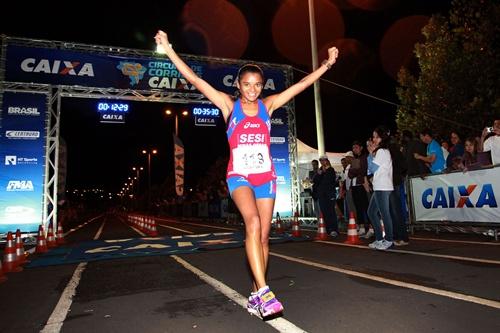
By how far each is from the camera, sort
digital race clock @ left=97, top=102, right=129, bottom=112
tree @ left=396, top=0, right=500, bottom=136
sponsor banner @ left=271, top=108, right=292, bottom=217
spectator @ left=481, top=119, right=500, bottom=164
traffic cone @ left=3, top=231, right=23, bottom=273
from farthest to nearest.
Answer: sponsor banner @ left=271, top=108, right=292, bottom=217 → tree @ left=396, top=0, right=500, bottom=136 → digital race clock @ left=97, top=102, right=129, bottom=112 → spectator @ left=481, top=119, right=500, bottom=164 → traffic cone @ left=3, top=231, right=23, bottom=273

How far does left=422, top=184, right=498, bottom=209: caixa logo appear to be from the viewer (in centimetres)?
785

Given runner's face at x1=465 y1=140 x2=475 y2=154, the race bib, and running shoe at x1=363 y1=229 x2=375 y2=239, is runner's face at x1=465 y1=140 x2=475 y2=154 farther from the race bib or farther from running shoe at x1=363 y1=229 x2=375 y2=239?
the race bib

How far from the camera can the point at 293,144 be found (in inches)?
752

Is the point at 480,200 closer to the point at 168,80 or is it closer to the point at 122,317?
the point at 122,317

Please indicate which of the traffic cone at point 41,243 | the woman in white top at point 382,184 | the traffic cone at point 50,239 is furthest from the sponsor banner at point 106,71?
the woman in white top at point 382,184

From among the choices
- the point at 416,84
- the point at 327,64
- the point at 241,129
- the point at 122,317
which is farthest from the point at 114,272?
the point at 416,84

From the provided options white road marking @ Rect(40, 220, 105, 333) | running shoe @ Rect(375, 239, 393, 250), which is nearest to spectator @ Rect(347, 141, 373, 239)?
running shoe @ Rect(375, 239, 393, 250)

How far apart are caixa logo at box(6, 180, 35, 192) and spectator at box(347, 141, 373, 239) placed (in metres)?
11.5

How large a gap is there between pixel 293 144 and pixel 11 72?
12224 millimetres

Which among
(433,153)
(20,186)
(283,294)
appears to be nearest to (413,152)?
(433,153)

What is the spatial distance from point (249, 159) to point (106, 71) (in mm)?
14651

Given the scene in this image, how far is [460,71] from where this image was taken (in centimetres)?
1852

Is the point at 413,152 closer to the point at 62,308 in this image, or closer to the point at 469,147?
the point at 469,147

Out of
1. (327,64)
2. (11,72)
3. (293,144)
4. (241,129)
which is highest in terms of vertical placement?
(11,72)
